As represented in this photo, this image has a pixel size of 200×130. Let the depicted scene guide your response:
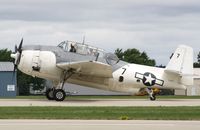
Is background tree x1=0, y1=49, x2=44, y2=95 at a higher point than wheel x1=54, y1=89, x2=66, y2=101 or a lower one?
lower

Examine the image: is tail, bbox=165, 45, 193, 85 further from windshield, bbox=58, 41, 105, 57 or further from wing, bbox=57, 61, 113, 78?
windshield, bbox=58, 41, 105, 57

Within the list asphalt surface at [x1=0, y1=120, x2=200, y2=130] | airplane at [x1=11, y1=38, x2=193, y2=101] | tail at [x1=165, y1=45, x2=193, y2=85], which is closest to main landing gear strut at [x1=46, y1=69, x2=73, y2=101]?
airplane at [x1=11, y1=38, x2=193, y2=101]

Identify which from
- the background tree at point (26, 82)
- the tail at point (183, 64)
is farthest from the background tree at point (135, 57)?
the tail at point (183, 64)

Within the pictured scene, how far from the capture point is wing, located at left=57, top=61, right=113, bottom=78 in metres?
29.6

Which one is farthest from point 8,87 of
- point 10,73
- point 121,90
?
point 121,90

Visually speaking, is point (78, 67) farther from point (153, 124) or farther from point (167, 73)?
point (153, 124)

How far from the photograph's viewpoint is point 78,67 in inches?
1190

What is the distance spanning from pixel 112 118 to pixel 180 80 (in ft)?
56.1

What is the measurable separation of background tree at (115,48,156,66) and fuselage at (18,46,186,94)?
207 ft

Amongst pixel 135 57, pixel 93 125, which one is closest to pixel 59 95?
pixel 93 125

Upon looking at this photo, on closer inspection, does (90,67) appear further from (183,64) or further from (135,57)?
(135,57)

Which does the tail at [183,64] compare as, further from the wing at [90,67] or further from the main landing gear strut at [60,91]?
the main landing gear strut at [60,91]

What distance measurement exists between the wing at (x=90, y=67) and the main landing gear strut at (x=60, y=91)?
63 centimetres

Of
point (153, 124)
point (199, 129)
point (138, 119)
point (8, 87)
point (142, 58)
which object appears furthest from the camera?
point (142, 58)
